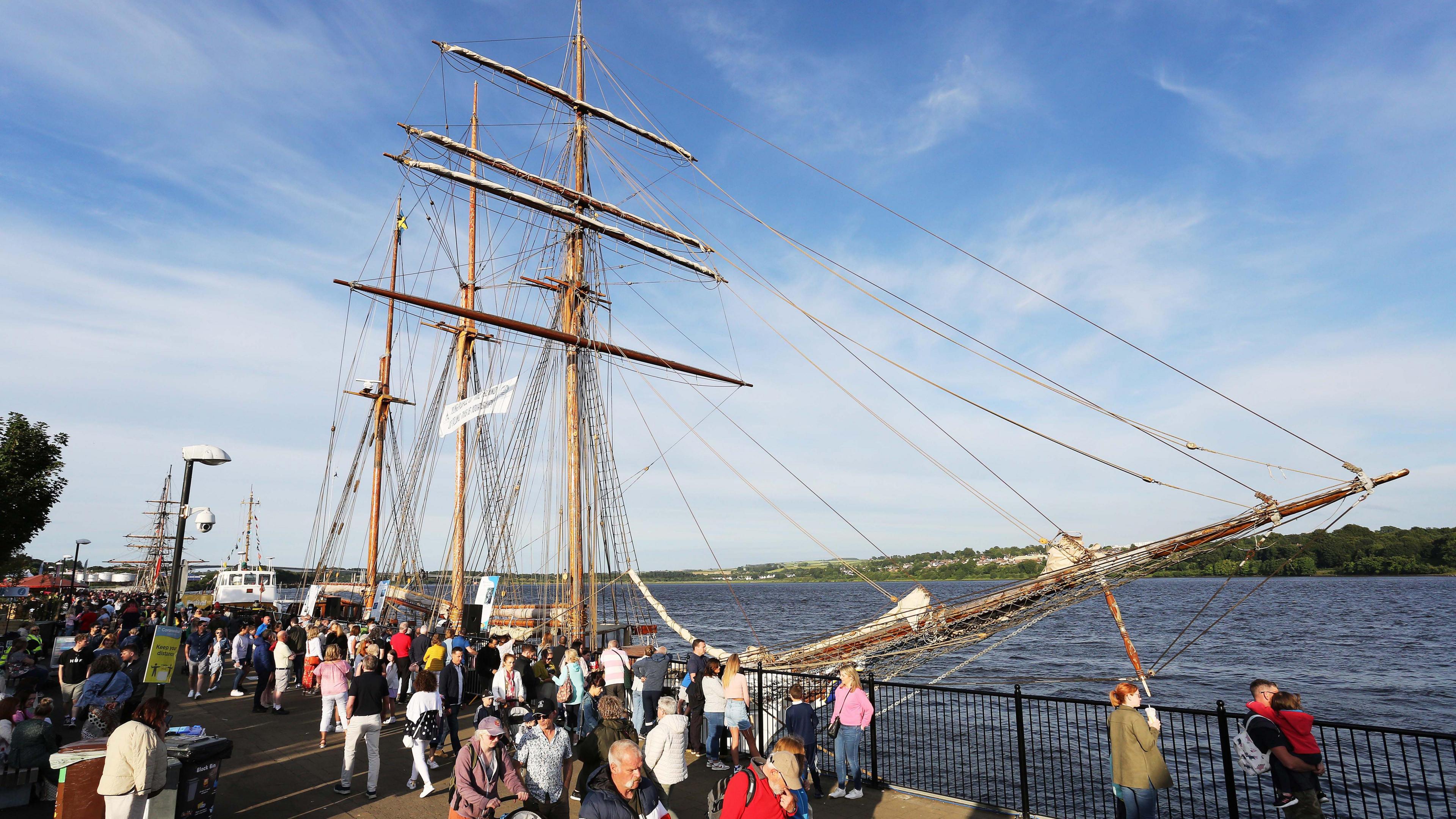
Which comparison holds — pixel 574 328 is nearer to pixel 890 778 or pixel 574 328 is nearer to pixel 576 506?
pixel 576 506

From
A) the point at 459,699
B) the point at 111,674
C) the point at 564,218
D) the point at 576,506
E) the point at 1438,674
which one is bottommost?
the point at 1438,674

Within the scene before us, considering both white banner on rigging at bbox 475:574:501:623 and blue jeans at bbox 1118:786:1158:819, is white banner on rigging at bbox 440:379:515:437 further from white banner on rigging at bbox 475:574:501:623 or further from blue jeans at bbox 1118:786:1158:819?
blue jeans at bbox 1118:786:1158:819

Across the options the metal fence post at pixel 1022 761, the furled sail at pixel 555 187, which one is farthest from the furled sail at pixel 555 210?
the metal fence post at pixel 1022 761

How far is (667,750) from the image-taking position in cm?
659

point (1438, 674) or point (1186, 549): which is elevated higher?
point (1186, 549)

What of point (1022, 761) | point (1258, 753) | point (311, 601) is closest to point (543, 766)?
point (1022, 761)

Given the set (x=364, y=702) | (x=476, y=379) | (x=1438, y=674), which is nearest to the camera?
(x=364, y=702)

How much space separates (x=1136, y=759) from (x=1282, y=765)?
120 centimetres

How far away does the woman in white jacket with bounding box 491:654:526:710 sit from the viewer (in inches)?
388

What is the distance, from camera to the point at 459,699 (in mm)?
10234

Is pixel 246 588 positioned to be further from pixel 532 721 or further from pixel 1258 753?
pixel 1258 753

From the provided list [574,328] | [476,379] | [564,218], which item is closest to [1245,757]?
[574,328]

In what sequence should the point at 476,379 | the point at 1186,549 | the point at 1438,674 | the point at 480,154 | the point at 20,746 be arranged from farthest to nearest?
the point at 476,379, the point at 1438,674, the point at 480,154, the point at 1186,549, the point at 20,746

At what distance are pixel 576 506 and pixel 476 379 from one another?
48.8 feet
